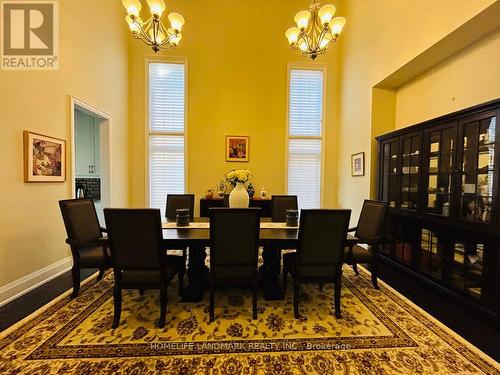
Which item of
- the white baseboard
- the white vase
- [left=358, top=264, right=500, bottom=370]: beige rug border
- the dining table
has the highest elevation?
the white vase

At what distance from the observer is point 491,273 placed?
1.98m

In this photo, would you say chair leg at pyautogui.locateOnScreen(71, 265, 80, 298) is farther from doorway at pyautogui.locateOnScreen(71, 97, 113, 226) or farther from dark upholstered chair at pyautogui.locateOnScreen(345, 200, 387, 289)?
dark upholstered chair at pyautogui.locateOnScreen(345, 200, 387, 289)

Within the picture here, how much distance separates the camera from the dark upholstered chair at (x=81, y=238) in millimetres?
2197

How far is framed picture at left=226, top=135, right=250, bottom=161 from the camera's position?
197 inches

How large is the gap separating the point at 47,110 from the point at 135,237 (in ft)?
7.32

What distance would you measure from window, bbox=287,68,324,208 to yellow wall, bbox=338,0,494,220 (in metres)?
0.47

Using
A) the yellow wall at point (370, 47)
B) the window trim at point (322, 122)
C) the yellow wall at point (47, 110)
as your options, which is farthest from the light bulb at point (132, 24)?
the yellow wall at point (370, 47)

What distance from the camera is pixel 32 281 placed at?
Answer: 2.55 meters

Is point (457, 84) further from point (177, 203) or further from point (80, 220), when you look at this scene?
point (80, 220)

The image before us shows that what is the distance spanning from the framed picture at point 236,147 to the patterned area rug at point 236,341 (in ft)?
10.7

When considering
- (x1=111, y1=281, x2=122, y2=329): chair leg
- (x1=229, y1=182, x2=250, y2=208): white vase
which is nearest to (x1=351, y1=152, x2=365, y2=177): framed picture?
(x1=229, y1=182, x2=250, y2=208): white vase

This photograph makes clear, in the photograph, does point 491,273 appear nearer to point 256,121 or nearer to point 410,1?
point 410,1

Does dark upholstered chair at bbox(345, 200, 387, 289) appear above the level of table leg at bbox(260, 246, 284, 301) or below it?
above

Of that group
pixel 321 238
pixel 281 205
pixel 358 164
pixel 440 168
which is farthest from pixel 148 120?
pixel 440 168
